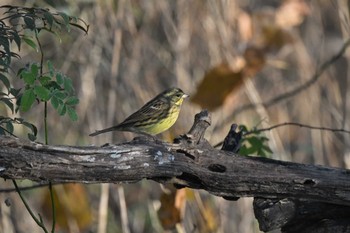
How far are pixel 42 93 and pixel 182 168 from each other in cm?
57

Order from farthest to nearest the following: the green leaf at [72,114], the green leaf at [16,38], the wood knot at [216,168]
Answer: the wood knot at [216,168], the green leaf at [72,114], the green leaf at [16,38]

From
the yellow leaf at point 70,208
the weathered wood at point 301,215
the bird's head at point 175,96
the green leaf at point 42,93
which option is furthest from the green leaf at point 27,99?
the yellow leaf at point 70,208

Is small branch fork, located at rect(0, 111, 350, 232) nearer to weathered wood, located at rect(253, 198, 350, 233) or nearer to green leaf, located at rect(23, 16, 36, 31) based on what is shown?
weathered wood, located at rect(253, 198, 350, 233)

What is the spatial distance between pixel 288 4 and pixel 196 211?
231 cm

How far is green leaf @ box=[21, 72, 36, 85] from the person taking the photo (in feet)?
10.2

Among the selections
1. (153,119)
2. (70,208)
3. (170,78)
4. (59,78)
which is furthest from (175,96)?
(59,78)

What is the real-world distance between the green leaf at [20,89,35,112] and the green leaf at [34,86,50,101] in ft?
0.07

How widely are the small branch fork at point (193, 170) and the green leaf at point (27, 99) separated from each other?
0.31 meters

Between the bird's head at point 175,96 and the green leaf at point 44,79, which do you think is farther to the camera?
the bird's head at point 175,96

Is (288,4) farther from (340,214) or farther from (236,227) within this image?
(340,214)

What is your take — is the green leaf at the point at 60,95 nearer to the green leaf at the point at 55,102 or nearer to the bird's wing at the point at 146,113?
the green leaf at the point at 55,102

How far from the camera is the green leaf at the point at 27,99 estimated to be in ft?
10.2

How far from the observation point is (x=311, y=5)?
8.38 meters

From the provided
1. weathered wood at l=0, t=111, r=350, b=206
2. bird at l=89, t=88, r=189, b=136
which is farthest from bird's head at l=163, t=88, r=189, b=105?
weathered wood at l=0, t=111, r=350, b=206
